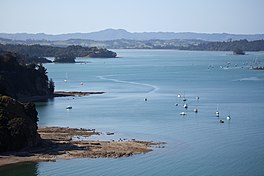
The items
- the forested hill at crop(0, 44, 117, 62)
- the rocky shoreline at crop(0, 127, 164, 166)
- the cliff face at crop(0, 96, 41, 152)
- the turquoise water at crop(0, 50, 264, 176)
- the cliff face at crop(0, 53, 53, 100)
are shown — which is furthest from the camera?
the forested hill at crop(0, 44, 117, 62)

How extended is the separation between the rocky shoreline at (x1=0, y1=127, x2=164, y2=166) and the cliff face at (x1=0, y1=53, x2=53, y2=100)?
22.2 m

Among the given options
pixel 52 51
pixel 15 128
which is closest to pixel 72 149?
pixel 15 128

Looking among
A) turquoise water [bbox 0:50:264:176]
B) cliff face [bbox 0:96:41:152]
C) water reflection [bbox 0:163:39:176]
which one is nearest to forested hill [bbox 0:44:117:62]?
turquoise water [bbox 0:50:264:176]

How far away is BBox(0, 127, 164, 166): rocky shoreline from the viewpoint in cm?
2869

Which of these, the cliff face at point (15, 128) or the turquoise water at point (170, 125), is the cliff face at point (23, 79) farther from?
the cliff face at point (15, 128)

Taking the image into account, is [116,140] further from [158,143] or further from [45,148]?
[45,148]

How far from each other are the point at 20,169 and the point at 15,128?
3.29 metres

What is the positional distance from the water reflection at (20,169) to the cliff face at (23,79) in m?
28.1

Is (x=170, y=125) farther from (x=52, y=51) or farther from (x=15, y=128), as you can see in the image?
(x=52, y=51)

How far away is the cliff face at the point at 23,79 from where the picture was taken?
56.3m

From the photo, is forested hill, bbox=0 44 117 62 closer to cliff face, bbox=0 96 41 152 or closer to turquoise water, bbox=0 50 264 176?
turquoise water, bbox=0 50 264 176

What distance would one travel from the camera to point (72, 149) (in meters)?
30.8

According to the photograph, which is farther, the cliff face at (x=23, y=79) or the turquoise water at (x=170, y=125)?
the cliff face at (x=23, y=79)

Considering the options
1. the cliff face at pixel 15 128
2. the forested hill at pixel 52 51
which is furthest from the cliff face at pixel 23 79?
the forested hill at pixel 52 51
